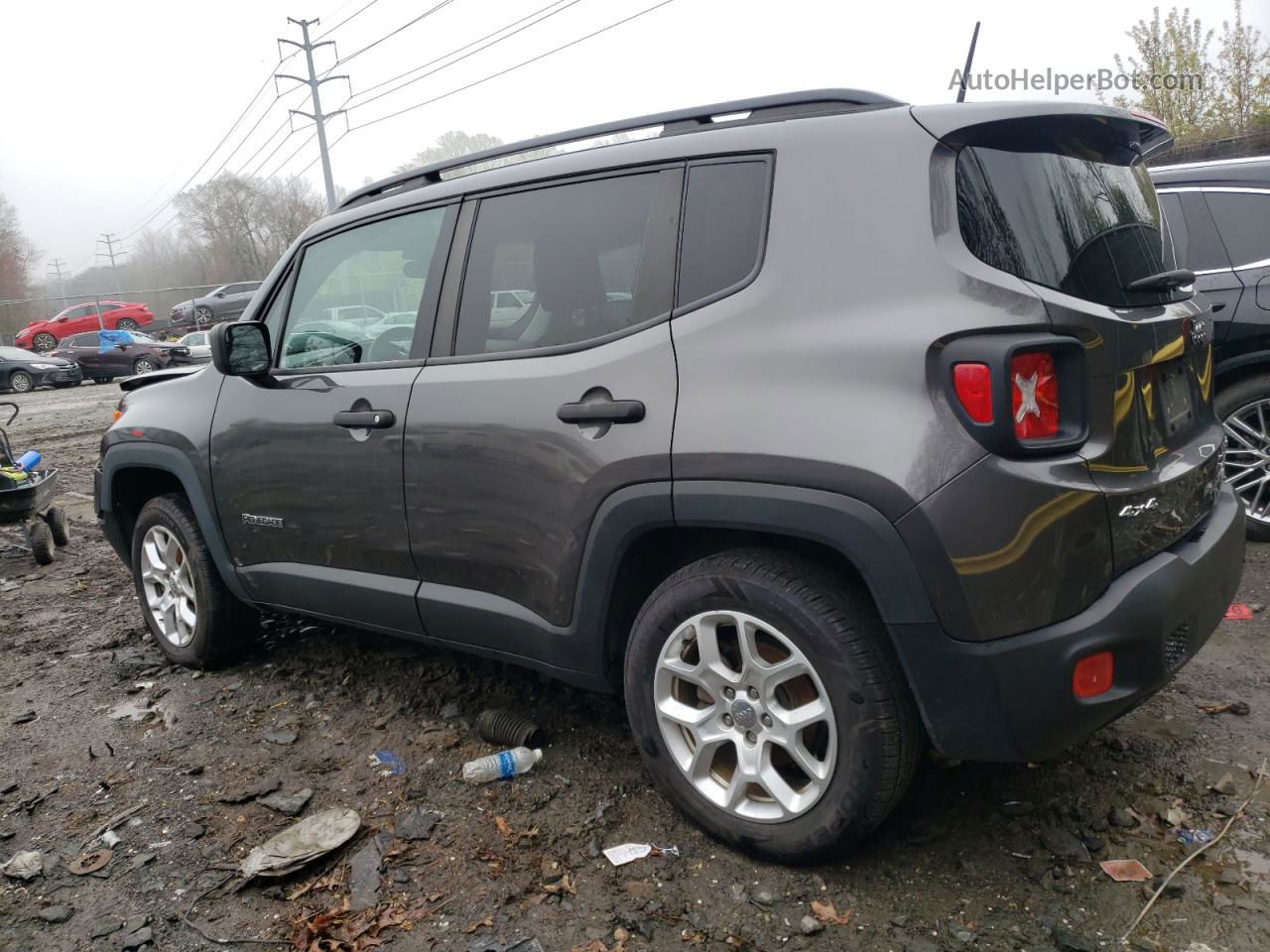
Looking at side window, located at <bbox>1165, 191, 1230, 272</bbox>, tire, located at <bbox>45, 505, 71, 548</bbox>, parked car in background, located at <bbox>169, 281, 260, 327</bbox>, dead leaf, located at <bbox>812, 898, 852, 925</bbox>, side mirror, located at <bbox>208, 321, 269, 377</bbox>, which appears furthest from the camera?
parked car in background, located at <bbox>169, 281, 260, 327</bbox>

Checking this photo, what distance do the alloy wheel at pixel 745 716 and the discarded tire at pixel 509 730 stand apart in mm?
823

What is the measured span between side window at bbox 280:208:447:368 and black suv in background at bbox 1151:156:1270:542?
3.92 m

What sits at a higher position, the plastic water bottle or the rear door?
the rear door

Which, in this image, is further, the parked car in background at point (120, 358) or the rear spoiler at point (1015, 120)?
the parked car in background at point (120, 358)

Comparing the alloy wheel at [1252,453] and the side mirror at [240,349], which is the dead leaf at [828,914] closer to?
the side mirror at [240,349]

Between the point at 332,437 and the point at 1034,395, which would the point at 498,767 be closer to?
the point at 332,437

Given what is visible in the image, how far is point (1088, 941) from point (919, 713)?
638 millimetres

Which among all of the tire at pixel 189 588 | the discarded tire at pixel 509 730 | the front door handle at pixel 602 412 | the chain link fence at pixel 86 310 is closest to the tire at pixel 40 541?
the tire at pixel 189 588

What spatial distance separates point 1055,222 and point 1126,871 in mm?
1654

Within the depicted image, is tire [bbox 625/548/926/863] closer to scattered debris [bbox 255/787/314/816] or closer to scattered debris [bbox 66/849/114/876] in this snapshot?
scattered debris [bbox 255/787/314/816]

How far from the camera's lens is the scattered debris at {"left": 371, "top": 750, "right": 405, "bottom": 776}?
3211 mm

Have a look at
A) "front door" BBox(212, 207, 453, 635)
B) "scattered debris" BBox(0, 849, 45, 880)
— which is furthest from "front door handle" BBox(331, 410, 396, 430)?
"scattered debris" BBox(0, 849, 45, 880)

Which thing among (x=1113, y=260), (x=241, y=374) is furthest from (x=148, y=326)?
(x=1113, y=260)

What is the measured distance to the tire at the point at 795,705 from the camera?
7.36 feet
